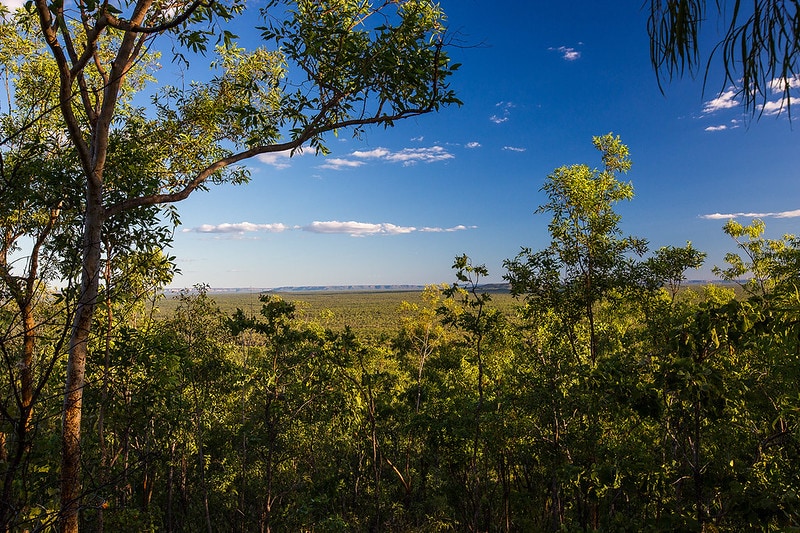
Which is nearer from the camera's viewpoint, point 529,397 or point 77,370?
point 77,370

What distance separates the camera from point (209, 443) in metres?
25.2

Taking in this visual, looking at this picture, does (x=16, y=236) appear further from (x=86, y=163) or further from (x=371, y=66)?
(x=371, y=66)

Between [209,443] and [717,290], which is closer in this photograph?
[717,290]

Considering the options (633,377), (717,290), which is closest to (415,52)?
(633,377)

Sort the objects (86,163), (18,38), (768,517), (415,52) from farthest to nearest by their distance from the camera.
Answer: (18,38)
(415,52)
(86,163)
(768,517)

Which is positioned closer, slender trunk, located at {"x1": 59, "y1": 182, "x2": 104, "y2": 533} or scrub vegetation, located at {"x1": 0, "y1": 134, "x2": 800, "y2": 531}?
scrub vegetation, located at {"x1": 0, "y1": 134, "x2": 800, "y2": 531}

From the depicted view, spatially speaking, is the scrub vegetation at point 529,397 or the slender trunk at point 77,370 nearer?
the scrub vegetation at point 529,397

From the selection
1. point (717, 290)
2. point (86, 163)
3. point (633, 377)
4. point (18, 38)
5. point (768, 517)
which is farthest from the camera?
point (717, 290)

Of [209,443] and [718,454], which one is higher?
[718,454]

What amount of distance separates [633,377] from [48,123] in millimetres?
10609

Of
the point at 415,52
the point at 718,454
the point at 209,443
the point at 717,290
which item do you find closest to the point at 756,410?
the point at 718,454

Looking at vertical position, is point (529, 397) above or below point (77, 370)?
below

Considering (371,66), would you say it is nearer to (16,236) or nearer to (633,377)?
(633,377)

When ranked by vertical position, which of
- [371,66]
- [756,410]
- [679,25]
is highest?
[371,66]
